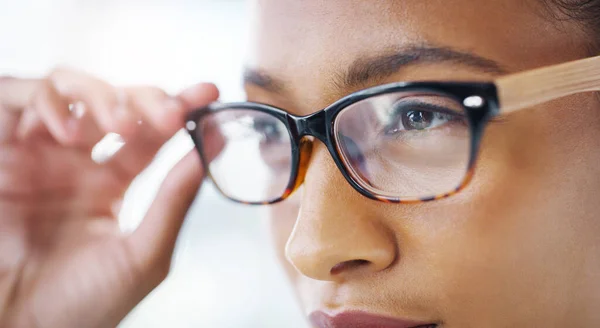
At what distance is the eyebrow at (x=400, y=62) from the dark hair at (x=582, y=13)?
4.6 inches

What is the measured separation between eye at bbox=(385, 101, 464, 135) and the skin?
0.05 m

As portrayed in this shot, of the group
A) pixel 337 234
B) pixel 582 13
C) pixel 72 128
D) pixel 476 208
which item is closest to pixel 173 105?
pixel 72 128

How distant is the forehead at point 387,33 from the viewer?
75cm

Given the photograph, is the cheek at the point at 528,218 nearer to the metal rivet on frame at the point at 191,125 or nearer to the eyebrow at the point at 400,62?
the eyebrow at the point at 400,62

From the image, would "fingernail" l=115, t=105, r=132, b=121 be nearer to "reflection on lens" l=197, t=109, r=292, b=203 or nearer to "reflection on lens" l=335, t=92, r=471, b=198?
"reflection on lens" l=197, t=109, r=292, b=203

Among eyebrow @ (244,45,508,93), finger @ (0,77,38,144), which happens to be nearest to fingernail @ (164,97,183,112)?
finger @ (0,77,38,144)

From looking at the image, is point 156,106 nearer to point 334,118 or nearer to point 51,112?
point 51,112

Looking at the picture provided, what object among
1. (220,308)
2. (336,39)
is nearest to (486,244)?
(336,39)

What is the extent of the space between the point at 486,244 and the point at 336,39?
0.36m

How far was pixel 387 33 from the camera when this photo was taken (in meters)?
0.78

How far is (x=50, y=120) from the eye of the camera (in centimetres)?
92

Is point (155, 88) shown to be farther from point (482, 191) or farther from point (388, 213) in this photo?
point (482, 191)

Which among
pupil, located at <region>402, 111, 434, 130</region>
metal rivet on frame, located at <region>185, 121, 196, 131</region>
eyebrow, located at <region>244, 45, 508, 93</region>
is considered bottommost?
metal rivet on frame, located at <region>185, 121, 196, 131</region>

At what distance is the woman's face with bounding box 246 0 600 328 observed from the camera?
2.45 ft
